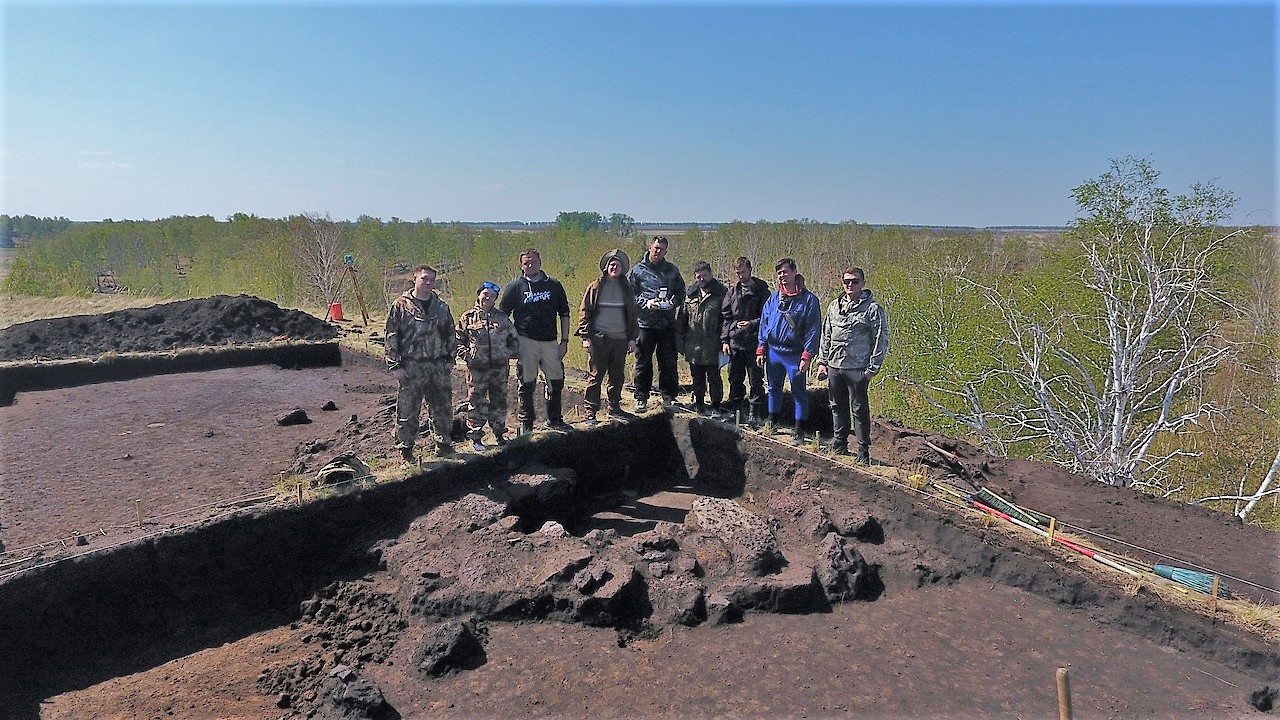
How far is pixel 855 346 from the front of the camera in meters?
6.01

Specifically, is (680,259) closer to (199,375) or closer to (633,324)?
(199,375)

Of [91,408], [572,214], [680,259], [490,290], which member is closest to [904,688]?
[490,290]

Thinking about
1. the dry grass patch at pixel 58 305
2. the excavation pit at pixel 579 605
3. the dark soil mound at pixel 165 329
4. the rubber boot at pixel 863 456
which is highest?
the dry grass patch at pixel 58 305

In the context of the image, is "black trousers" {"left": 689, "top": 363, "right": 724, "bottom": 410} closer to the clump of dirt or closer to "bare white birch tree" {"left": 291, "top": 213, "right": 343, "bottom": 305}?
the clump of dirt

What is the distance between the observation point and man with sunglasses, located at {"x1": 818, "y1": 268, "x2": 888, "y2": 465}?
594 centimetres

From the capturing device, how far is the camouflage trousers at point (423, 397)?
5.95 metres

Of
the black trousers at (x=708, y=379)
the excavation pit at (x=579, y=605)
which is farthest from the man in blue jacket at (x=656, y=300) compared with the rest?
the excavation pit at (x=579, y=605)

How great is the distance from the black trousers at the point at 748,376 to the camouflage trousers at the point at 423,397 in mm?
3178

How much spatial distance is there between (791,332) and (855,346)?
2.67 feet

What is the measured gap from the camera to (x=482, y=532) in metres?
5.15

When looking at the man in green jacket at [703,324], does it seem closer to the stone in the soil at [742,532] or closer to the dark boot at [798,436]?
the dark boot at [798,436]

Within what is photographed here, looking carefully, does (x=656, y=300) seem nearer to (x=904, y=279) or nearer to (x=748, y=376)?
(x=748, y=376)

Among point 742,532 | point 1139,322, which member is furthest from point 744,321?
point 1139,322

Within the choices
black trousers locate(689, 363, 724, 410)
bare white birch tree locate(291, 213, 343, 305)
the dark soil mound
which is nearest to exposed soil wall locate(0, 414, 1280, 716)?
black trousers locate(689, 363, 724, 410)
